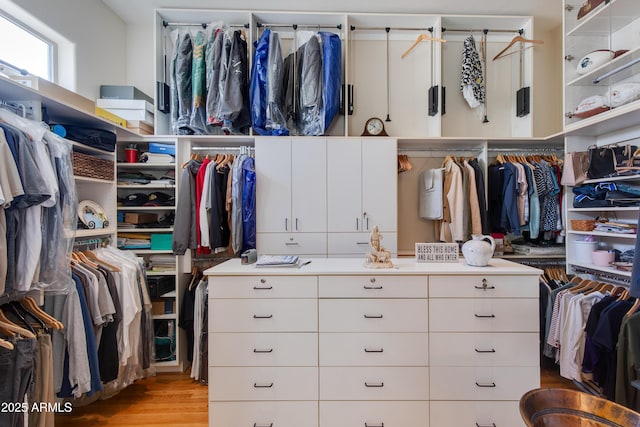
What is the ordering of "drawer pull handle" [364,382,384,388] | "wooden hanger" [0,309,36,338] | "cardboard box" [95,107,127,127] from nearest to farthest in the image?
"wooden hanger" [0,309,36,338]
"drawer pull handle" [364,382,384,388]
"cardboard box" [95,107,127,127]

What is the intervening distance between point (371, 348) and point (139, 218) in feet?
7.12

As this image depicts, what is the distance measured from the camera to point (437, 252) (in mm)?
1959

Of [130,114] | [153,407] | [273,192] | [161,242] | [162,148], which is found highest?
[130,114]

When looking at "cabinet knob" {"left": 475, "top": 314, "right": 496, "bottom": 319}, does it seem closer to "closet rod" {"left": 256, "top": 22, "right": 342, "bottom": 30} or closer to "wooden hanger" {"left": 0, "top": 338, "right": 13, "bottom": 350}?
"wooden hanger" {"left": 0, "top": 338, "right": 13, "bottom": 350}

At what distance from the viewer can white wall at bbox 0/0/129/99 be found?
2.15m

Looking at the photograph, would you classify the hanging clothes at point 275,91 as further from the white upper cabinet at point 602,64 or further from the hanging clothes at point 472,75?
the white upper cabinet at point 602,64

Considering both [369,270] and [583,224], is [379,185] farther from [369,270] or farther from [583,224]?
[583,224]

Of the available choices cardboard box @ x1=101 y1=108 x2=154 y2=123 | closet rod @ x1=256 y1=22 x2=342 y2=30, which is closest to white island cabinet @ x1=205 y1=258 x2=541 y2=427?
cardboard box @ x1=101 y1=108 x2=154 y2=123

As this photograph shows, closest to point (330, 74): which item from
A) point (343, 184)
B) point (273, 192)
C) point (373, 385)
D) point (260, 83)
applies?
point (260, 83)

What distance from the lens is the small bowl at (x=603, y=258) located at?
229 cm

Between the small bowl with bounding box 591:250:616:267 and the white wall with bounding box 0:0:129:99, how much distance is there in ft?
14.5

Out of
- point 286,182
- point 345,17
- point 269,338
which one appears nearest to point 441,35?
point 345,17

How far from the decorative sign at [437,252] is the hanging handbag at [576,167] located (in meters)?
1.37

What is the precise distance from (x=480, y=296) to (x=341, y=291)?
0.81m
